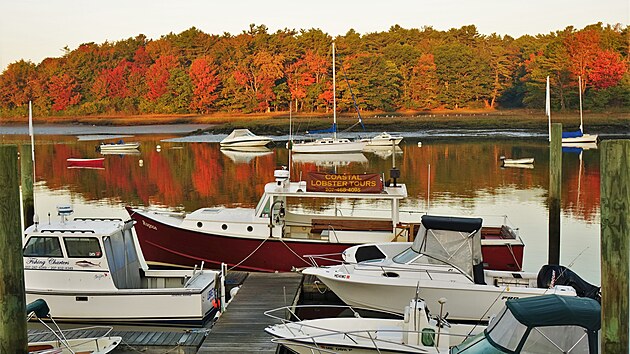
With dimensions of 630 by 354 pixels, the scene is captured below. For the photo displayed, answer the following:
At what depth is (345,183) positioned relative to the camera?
15.1 metres

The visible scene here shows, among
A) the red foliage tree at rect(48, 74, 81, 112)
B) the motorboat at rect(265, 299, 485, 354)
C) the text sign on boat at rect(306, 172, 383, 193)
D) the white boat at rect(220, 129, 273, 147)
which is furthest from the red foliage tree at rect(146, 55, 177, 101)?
the motorboat at rect(265, 299, 485, 354)

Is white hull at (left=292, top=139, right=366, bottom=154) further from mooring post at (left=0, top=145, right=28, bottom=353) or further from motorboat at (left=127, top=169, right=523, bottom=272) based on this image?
mooring post at (left=0, top=145, right=28, bottom=353)

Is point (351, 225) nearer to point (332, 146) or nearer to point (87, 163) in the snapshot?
point (87, 163)

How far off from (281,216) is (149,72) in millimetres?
80397

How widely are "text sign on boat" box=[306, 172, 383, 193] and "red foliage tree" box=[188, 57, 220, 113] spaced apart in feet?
241

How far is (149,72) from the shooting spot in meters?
92.1

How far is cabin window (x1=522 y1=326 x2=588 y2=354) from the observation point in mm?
7867

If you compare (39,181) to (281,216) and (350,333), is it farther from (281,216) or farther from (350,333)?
(350,333)

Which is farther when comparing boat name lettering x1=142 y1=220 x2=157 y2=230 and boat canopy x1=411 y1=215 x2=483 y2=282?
boat name lettering x1=142 y1=220 x2=157 y2=230

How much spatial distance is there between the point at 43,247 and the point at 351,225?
20.9 ft

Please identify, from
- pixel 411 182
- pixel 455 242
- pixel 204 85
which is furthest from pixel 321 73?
pixel 455 242

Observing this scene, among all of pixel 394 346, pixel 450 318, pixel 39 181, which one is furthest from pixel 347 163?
pixel 394 346

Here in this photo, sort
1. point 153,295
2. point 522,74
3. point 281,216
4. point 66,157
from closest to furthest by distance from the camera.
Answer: point 153,295
point 281,216
point 66,157
point 522,74

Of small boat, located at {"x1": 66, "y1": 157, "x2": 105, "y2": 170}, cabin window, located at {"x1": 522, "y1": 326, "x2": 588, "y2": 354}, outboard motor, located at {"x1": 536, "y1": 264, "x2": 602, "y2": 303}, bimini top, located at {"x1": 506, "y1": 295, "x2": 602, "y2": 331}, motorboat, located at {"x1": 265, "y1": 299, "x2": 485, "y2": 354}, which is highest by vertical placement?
bimini top, located at {"x1": 506, "y1": 295, "x2": 602, "y2": 331}
